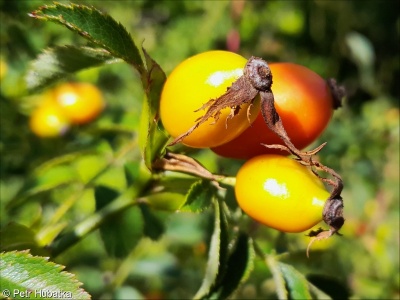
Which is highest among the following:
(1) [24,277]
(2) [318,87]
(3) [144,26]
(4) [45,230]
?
(2) [318,87]

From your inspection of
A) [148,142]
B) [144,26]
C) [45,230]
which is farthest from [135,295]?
[144,26]

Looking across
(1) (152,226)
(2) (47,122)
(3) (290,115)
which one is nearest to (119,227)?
(1) (152,226)

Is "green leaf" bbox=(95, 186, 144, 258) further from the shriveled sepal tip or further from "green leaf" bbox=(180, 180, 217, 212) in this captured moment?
the shriveled sepal tip

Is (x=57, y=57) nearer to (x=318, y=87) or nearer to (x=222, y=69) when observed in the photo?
(x=222, y=69)

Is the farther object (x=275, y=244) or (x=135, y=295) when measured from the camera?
(x=135, y=295)

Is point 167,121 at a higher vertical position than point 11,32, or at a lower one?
higher

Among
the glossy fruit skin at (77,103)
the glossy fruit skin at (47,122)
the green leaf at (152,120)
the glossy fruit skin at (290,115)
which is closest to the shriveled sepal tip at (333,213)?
the glossy fruit skin at (290,115)
